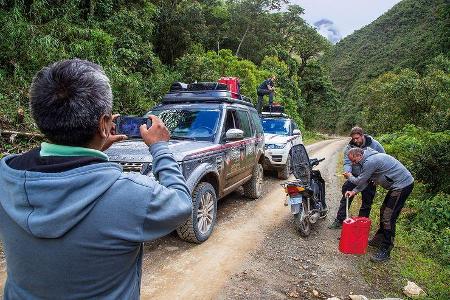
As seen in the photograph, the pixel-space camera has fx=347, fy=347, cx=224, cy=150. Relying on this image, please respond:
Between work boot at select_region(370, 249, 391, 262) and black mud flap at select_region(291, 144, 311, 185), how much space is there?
1.58 metres

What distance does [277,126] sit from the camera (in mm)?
11539

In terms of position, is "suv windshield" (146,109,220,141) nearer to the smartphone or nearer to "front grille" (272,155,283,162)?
the smartphone

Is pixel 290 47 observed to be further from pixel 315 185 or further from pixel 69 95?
pixel 69 95

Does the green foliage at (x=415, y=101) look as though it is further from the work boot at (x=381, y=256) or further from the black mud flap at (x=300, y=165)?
the work boot at (x=381, y=256)

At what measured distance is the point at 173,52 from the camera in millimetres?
21531

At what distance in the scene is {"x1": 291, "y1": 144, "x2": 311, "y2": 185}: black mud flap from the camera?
20.2ft

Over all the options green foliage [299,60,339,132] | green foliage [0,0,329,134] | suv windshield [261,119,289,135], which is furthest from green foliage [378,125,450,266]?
green foliage [299,60,339,132]

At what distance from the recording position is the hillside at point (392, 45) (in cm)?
4072

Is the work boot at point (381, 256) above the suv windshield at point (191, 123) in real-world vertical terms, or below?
below

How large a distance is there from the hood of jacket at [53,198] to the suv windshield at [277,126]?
1039 centimetres

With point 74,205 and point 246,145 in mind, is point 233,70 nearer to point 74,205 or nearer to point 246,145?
point 246,145

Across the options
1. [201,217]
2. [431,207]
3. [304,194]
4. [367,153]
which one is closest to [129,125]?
[201,217]

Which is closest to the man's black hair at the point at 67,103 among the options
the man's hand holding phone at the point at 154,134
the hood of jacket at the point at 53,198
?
the hood of jacket at the point at 53,198

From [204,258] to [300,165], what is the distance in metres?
2.45
